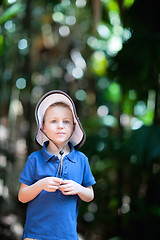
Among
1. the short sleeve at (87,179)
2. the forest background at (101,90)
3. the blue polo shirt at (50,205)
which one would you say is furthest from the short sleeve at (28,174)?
the forest background at (101,90)

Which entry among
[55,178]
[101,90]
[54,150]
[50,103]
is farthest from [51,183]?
[101,90]

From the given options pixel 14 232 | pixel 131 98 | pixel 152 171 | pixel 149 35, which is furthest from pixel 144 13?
pixel 14 232

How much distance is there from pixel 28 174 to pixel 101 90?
2.71 meters

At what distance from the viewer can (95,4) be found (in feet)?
7.18

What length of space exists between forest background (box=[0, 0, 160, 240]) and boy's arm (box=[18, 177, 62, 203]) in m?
0.81

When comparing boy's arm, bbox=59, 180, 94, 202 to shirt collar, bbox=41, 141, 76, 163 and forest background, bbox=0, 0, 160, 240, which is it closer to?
shirt collar, bbox=41, 141, 76, 163

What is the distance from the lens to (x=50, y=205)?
749 millimetres

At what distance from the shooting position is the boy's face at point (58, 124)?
0.79 metres

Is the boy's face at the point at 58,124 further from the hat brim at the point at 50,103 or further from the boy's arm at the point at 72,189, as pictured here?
the boy's arm at the point at 72,189

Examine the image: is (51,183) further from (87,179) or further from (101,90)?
(101,90)

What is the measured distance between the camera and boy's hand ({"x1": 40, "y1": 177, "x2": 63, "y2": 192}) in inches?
27.7

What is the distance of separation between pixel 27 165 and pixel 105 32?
91.1 inches

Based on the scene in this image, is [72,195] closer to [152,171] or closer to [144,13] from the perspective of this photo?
[152,171]

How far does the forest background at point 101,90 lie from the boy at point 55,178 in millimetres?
660
